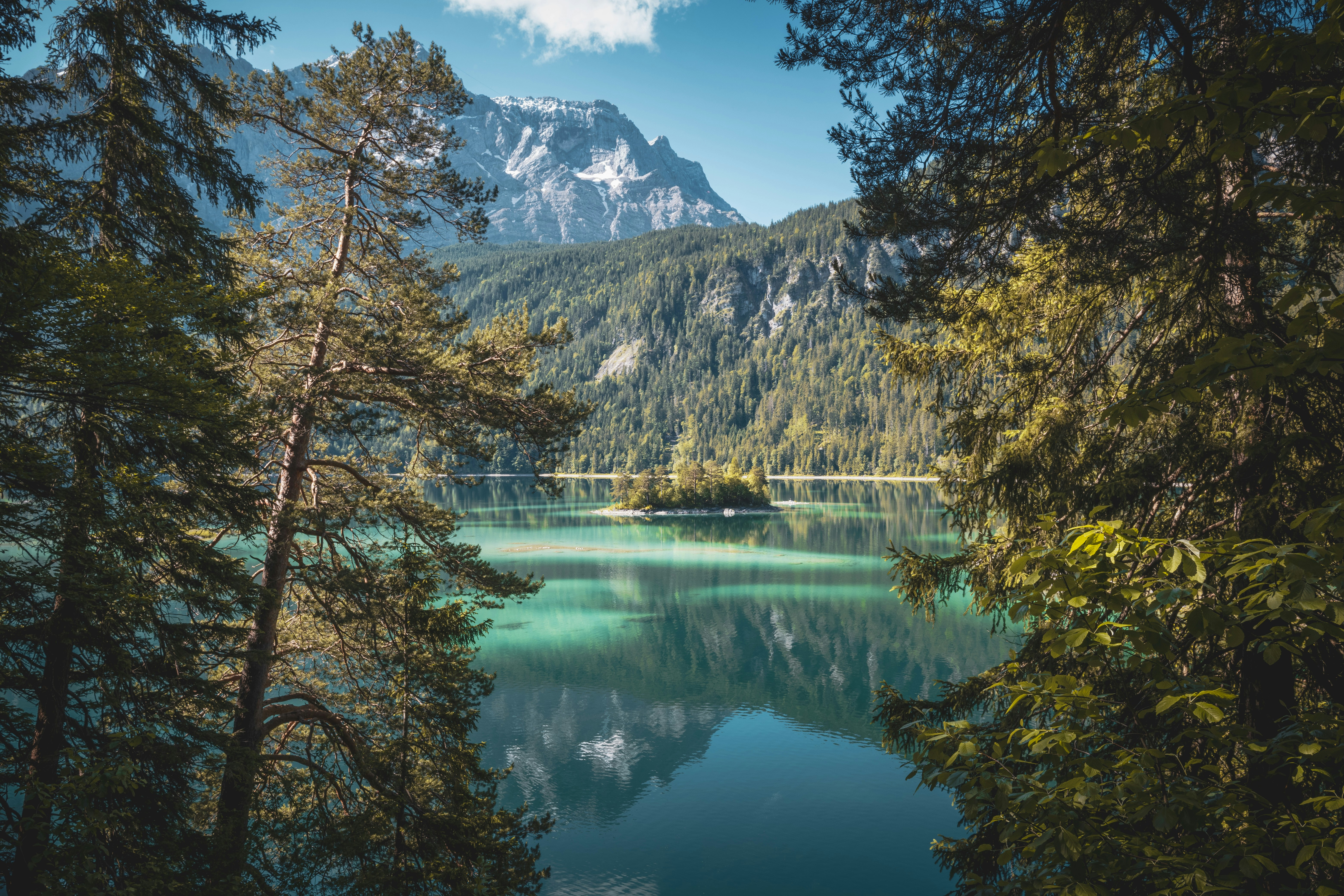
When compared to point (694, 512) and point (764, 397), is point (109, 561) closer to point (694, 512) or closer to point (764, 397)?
point (694, 512)

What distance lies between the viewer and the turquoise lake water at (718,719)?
13.1 meters

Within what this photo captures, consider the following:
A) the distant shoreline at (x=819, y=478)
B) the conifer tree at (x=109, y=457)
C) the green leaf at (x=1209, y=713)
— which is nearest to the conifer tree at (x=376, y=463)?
the conifer tree at (x=109, y=457)

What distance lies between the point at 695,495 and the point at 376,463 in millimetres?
66566

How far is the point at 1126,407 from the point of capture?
7.46 feet

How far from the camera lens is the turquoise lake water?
13102 millimetres

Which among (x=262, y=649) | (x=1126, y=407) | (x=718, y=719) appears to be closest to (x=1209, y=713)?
(x=1126, y=407)

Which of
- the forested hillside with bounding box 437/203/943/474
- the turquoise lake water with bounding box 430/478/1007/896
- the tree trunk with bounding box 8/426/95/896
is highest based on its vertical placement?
the forested hillside with bounding box 437/203/943/474

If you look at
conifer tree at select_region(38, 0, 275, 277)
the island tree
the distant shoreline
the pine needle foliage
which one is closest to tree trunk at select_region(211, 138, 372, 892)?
A: the pine needle foliage

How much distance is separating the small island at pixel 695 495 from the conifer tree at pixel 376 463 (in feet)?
211

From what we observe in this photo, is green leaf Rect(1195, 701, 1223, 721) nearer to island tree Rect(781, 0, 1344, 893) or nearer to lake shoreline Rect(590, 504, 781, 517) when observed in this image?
island tree Rect(781, 0, 1344, 893)

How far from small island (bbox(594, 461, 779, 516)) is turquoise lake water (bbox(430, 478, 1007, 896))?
29.1 metres

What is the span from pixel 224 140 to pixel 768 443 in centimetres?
14297

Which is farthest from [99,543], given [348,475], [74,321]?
[348,475]

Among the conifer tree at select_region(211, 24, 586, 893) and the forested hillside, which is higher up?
the forested hillside
